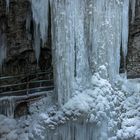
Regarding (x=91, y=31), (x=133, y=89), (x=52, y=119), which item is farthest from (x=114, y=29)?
(x=52, y=119)

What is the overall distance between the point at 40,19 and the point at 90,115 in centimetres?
339

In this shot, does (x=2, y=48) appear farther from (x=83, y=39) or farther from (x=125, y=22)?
(x=125, y=22)

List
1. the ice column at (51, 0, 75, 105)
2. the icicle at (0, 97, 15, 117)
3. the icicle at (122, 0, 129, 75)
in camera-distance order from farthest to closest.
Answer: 1. the icicle at (122, 0, 129, 75)
2. the icicle at (0, 97, 15, 117)
3. the ice column at (51, 0, 75, 105)

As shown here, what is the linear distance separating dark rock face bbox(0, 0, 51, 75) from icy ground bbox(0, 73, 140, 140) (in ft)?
7.90

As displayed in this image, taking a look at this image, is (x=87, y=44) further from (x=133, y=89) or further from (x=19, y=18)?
(x=19, y=18)

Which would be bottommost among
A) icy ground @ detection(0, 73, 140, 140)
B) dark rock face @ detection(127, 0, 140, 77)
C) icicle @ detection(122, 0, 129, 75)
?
icy ground @ detection(0, 73, 140, 140)

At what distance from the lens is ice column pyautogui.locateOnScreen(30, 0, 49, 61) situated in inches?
566

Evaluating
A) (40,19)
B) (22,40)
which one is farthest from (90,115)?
(22,40)

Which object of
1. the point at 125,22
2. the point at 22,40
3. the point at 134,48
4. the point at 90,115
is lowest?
the point at 90,115

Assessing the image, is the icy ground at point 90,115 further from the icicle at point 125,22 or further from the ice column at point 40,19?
the ice column at point 40,19

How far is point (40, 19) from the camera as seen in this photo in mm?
14586

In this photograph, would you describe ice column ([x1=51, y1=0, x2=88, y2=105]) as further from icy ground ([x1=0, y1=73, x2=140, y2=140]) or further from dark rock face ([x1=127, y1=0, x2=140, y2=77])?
dark rock face ([x1=127, y1=0, x2=140, y2=77])

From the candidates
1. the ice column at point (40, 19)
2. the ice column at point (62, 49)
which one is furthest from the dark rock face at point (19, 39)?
the ice column at point (62, 49)

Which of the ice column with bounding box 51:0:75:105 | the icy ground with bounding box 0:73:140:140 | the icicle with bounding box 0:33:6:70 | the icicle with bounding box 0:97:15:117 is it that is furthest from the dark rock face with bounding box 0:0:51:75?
the icy ground with bounding box 0:73:140:140
